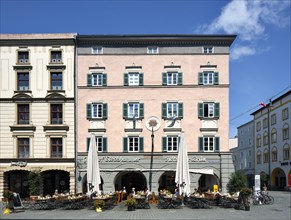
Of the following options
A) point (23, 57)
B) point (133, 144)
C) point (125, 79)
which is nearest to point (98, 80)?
point (125, 79)

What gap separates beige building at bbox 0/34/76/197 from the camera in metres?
32.7

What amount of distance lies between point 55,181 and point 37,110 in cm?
697

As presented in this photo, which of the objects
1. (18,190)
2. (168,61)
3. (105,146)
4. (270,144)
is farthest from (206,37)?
(270,144)

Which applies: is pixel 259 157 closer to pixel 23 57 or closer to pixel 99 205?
pixel 23 57

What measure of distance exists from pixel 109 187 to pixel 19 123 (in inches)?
403

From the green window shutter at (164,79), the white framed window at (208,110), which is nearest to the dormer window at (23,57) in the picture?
the green window shutter at (164,79)

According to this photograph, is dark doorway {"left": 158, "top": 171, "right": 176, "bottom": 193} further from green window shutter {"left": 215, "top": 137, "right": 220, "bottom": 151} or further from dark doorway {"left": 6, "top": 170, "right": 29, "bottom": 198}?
dark doorway {"left": 6, "top": 170, "right": 29, "bottom": 198}

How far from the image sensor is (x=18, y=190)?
33750 millimetres

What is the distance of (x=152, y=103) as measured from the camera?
110 ft

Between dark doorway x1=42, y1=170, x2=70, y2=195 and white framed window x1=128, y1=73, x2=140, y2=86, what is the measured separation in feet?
34.7

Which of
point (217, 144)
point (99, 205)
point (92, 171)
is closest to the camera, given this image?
point (99, 205)

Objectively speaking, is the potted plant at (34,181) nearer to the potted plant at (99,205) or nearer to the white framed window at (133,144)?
the white framed window at (133,144)

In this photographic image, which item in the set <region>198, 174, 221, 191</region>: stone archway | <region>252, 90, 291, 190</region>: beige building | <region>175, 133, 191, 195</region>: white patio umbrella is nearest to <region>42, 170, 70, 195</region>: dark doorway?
<region>198, 174, 221, 191</region>: stone archway

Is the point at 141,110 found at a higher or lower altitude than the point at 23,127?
higher
